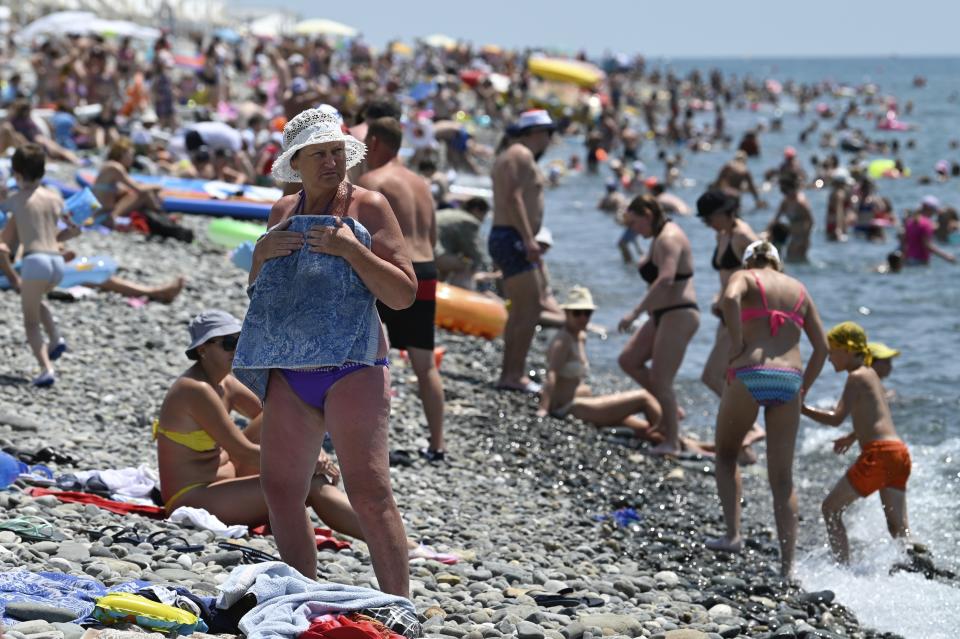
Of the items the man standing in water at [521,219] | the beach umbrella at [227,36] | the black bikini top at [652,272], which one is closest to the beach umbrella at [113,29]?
the beach umbrella at [227,36]

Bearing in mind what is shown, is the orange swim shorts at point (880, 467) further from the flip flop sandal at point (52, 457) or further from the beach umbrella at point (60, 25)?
the beach umbrella at point (60, 25)

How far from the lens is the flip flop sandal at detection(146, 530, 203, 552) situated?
4.66 metres

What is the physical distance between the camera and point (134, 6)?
36.8m

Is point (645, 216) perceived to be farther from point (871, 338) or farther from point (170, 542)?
point (871, 338)

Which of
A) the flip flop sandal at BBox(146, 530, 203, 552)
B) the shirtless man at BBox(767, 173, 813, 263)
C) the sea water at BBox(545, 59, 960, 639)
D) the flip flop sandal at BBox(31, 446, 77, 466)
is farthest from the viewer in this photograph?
the shirtless man at BBox(767, 173, 813, 263)

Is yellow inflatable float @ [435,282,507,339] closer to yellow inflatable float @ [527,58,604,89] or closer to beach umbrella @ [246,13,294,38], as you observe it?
yellow inflatable float @ [527,58,604,89]

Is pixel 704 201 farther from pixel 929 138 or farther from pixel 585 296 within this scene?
pixel 929 138

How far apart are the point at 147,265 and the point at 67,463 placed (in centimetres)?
555

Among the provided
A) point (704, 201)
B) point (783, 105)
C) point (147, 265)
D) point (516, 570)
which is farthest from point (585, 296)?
point (783, 105)

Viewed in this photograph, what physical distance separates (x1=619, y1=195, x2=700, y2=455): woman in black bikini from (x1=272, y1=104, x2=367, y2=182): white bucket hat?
4.37m

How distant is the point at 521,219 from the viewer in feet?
28.4

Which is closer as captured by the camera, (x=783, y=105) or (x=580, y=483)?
(x=580, y=483)

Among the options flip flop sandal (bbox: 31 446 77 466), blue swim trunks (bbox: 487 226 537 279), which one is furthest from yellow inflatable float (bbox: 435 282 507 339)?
flip flop sandal (bbox: 31 446 77 466)

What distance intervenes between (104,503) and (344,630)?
79.2 inches
